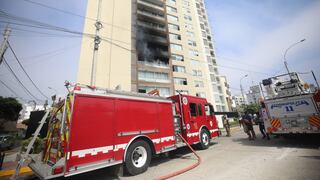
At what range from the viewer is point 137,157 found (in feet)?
18.5

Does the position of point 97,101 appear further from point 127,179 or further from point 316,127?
point 316,127

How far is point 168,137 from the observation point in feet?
22.6

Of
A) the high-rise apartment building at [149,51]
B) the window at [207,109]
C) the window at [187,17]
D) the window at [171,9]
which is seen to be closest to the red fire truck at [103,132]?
the window at [207,109]

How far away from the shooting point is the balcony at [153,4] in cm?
3778

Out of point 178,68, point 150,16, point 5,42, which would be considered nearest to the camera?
point 5,42

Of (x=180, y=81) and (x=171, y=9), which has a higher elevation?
(x=171, y=9)

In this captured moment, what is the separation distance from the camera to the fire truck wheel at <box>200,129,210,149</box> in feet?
28.8

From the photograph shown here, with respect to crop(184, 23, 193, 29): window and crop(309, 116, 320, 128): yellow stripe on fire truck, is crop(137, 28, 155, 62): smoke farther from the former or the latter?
crop(309, 116, 320, 128): yellow stripe on fire truck

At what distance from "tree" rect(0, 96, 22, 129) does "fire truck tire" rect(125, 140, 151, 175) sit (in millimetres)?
39554

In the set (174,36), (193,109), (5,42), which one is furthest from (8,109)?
(193,109)

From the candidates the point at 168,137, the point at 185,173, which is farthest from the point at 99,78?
the point at 185,173

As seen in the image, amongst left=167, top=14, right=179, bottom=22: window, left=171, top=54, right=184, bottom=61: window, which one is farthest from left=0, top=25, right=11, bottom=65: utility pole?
left=167, top=14, right=179, bottom=22: window

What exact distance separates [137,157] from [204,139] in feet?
15.8

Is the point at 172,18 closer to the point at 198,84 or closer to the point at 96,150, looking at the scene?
the point at 198,84
